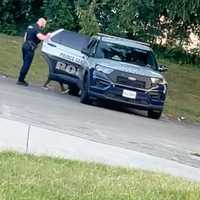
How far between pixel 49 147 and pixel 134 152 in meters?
1.39

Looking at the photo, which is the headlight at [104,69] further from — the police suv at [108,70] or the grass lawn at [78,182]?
the grass lawn at [78,182]

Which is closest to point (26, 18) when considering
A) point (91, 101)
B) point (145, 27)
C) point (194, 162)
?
point (145, 27)

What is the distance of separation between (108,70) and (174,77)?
1037 centimetres

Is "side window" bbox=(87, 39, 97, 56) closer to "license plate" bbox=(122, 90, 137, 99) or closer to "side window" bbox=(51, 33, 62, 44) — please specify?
"side window" bbox=(51, 33, 62, 44)

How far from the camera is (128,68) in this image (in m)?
17.3

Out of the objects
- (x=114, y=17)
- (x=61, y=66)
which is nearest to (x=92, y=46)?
(x=61, y=66)

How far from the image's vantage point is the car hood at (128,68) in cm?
1716

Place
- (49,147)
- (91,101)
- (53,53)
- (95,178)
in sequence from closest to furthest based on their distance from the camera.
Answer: (95,178)
(49,147)
(91,101)
(53,53)

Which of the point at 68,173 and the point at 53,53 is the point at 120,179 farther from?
the point at 53,53

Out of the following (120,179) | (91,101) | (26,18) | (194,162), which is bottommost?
(26,18)

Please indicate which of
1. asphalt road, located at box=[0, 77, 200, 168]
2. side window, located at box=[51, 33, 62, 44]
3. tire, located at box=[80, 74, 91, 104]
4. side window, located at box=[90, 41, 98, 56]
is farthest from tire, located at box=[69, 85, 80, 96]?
tire, located at box=[80, 74, 91, 104]

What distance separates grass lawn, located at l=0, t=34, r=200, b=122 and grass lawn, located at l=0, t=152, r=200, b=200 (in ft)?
36.5

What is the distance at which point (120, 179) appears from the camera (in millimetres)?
7641

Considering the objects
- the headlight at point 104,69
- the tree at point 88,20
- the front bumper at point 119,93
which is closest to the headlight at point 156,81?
the front bumper at point 119,93
